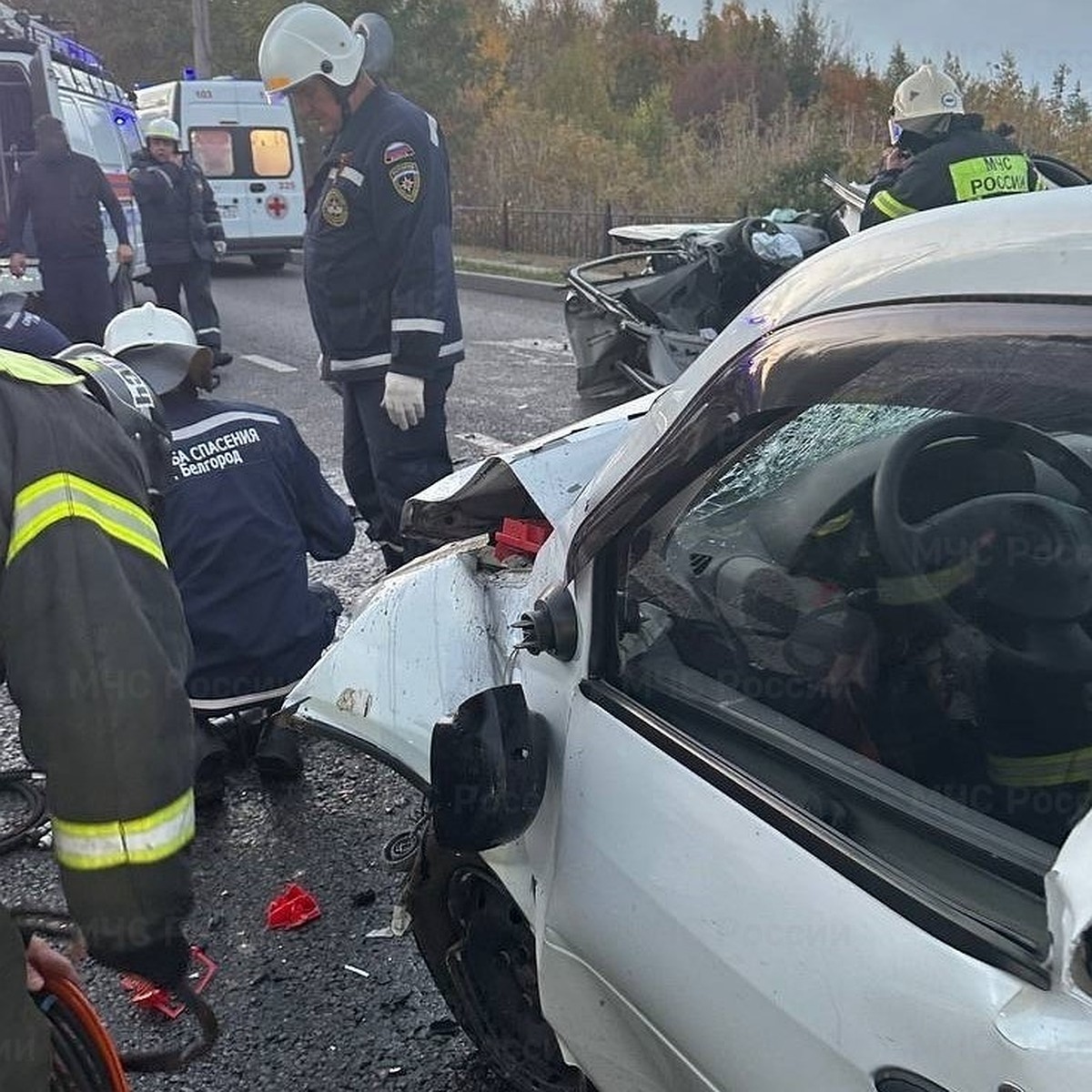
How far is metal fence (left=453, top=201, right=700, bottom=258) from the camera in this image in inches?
594

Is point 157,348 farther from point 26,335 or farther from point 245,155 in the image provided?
point 245,155

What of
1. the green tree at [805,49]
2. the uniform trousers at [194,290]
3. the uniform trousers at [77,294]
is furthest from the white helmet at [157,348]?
the green tree at [805,49]

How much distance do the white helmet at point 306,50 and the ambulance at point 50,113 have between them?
12.6 feet

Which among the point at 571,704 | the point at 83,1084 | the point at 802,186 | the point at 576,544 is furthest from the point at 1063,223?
the point at 802,186

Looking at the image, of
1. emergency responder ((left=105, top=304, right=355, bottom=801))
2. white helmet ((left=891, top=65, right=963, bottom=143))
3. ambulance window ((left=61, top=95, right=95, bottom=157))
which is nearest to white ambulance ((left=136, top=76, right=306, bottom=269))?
ambulance window ((left=61, top=95, right=95, bottom=157))

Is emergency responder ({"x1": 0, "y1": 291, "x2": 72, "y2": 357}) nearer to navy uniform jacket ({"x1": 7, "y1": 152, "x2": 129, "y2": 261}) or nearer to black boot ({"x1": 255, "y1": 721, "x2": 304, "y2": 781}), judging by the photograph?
black boot ({"x1": 255, "y1": 721, "x2": 304, "y2": 781})

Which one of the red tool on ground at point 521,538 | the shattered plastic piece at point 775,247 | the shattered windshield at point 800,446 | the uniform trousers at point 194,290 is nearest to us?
the shattered windshield at point 800,446

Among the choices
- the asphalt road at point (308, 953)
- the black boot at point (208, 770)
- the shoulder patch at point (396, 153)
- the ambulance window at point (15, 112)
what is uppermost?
the ambulance window at point (15, 112)

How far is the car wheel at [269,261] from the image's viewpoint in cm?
1611

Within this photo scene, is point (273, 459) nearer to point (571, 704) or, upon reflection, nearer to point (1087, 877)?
point (571, 704)

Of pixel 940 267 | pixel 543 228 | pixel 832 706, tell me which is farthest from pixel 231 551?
pixel 543 228

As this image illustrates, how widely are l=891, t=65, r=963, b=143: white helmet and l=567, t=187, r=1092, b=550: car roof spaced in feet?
13.7

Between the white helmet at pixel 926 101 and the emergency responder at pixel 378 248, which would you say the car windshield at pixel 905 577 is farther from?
the white helmet at pixel 926 101

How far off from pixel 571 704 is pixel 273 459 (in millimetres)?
1863
